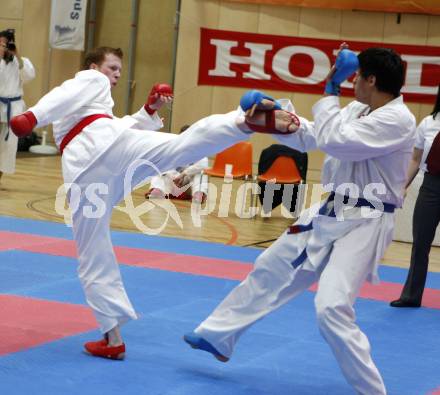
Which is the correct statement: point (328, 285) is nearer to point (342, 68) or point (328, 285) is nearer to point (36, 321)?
point (342, 68)

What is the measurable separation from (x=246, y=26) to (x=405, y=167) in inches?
426

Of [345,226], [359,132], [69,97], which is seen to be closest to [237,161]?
[69,97]

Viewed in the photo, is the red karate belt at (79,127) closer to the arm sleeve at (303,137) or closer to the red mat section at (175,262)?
the arm sleeve at (303,137)

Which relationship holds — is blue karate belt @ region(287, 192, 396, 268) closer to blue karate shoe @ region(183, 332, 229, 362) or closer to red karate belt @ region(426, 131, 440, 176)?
blue karate shoe @ region(183, 332, 229, 362)

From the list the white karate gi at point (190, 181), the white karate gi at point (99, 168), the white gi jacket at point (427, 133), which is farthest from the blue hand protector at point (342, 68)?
the white karate gi at point (190, 181)

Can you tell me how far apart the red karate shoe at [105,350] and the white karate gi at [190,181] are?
607 centimetres

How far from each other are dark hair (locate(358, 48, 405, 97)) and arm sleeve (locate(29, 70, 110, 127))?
1491mm

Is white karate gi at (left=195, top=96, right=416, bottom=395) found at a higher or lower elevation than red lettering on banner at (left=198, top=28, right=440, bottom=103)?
lower

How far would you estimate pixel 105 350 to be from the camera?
444cm

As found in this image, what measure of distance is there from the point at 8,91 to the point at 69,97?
657 cm

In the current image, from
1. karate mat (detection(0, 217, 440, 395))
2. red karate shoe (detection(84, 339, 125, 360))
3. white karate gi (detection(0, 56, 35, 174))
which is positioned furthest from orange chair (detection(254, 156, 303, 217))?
red karate shoe (detection(84, 339, 125, 360))

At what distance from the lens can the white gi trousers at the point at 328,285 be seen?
147 inches

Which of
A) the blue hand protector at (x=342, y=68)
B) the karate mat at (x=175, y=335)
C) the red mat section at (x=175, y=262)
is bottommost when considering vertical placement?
the karate mat at (x=175, y=335)

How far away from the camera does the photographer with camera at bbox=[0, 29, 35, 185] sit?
10.6m
